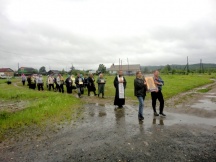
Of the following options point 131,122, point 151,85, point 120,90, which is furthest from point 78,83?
point 131,122

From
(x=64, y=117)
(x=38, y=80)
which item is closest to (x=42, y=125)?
(x=64, y=117)

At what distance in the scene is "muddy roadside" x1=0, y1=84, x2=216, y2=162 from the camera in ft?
16.4

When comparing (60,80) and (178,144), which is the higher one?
(60,80)

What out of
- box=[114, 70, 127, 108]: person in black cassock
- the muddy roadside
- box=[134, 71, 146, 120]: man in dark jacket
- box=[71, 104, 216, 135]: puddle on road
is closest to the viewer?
the muddy roadside

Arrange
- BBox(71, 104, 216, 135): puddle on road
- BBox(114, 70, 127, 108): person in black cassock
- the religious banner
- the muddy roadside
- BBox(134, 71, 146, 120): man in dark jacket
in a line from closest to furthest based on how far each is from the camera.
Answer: the muddy roadside
BBox(71, 104, 216, 135): puddle on road
BBox(134, 71, 146, 120): man in dark jacket
the religious banner
BBox(114, 70, 127, 108): person in black cassock

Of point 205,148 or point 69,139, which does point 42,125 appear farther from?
point 205,148

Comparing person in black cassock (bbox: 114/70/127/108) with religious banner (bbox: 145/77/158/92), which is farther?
person in black cassock (bbox: 114/70/127/108)

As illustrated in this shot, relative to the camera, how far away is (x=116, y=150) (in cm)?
530

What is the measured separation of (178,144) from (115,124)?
2.91m

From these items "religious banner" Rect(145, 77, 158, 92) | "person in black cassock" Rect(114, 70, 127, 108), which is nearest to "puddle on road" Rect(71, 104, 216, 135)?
"religious banner" Rect(145, 77, 158, 92)

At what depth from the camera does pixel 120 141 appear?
598 centimetres

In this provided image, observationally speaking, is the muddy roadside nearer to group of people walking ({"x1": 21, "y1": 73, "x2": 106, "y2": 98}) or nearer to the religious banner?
the religious banner

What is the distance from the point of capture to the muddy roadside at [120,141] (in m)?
5.00

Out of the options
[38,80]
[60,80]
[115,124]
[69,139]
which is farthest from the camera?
[38,80]
